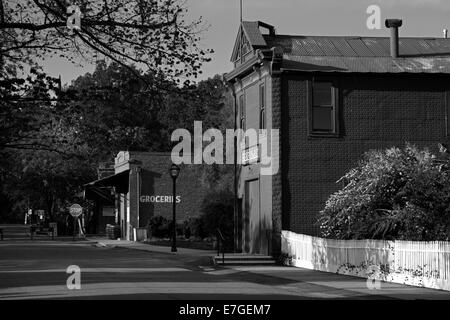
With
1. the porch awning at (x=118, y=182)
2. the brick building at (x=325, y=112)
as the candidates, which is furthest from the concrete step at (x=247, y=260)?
the porch awning at (x=118, y=182)

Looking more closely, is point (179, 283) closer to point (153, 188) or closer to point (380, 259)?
point (380, 259)

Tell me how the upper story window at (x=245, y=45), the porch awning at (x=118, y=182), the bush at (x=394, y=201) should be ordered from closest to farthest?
1. the bush at (x=394, y=201)
2. the upper story window at (x=245, y=45)
3. the porch awning at (x=118, y=182)

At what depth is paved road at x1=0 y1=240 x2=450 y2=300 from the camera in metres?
18.4

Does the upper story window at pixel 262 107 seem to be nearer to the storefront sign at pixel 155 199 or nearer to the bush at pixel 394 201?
the bush at pixel 394 201

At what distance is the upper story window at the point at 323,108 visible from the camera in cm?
3222

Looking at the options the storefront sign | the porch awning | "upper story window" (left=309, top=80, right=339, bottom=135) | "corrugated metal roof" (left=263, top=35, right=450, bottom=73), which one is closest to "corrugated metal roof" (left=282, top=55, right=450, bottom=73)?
"corrugated metal roof" (left=263, top=35, right=450, bottom=73)

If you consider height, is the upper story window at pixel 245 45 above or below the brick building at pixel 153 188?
above

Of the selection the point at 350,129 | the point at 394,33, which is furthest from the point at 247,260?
the point at 394,33

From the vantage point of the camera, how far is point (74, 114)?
16375mm

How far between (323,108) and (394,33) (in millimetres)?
4768

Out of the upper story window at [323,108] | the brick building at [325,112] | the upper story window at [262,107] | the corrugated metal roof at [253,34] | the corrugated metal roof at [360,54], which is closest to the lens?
the brick building at [325,112]

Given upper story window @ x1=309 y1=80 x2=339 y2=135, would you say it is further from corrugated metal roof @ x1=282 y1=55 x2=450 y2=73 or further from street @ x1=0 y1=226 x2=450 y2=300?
street @ x1=0 y1=226 x2=450 y2=300

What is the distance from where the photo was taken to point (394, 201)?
27109mm

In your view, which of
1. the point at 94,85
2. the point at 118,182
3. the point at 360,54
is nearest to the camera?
the point at 94,85
